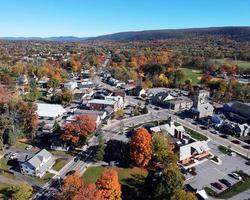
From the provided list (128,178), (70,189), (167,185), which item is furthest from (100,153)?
(167,185)

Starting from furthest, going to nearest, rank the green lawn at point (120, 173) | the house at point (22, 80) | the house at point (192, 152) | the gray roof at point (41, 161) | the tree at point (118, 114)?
the house at point (22, 80)
the tree at point (118, 114)
the house at point (192, 152)
the gray roof at point (41, 161)
the green lawn at point (120, 173)

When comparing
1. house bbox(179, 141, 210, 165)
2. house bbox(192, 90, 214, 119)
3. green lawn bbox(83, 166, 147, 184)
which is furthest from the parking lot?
house bbox(192, 90, 214, 119)

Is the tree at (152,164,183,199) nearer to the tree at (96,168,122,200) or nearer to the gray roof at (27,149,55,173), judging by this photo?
the tree at (96,168,122,200)

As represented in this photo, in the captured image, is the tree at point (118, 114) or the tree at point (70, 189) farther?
the tree at point (118, 114)

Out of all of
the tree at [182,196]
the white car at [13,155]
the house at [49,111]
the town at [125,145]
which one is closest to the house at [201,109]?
the town at [125,145]

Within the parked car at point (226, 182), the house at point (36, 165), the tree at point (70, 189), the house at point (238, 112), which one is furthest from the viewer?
the house at point (238, 112)

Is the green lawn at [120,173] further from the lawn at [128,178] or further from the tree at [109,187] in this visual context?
the tree at [109,187]
